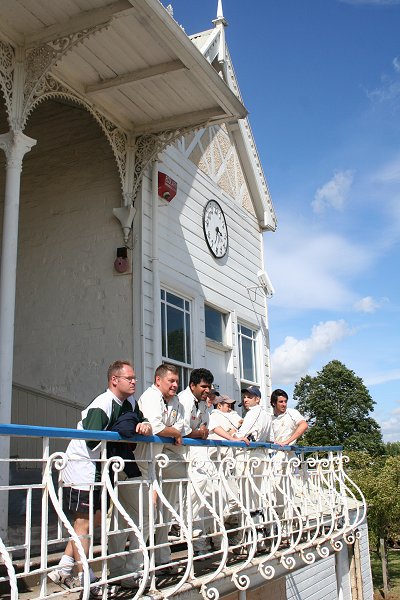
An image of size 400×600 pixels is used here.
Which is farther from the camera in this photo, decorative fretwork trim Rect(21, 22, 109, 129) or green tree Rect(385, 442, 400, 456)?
green tree Rect(385, 442, 400, 456)

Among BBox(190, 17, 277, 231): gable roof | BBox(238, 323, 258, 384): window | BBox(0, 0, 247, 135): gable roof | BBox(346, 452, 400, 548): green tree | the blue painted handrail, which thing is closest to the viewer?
the blue painted handrail

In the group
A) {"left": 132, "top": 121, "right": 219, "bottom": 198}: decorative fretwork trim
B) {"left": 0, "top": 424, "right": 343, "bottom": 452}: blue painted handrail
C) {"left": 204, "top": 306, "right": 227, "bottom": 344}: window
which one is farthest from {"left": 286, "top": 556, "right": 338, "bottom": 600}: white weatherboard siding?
{"left": 132, "top": 121, "right": 219, "bottom": 198}: decorative fretwork trim

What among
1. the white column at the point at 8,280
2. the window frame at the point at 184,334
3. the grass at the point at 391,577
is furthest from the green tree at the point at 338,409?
the white column at the point at 8,280

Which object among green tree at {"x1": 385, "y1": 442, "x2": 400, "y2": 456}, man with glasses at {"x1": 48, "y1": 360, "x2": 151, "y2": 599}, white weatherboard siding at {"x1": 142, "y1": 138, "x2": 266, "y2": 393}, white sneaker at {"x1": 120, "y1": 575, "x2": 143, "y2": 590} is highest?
white weatherboard siding at {"x1": 142, "y1": 138, "x2": 266, "y2": 393}

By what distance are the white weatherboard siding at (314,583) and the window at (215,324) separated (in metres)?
3.73

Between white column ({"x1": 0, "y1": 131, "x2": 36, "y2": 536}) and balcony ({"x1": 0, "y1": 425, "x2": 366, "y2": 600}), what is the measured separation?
0.64 ft

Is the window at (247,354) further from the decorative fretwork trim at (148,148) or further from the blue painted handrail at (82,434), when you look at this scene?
the blue painted handrail at (82,434)

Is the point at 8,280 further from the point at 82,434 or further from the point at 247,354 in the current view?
the point at 247,354

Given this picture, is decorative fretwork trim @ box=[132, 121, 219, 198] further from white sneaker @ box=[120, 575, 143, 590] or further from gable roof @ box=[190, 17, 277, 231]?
white sneaker @ box=[120, 575, 143, 590]

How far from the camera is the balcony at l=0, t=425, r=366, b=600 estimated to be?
10.8 feet

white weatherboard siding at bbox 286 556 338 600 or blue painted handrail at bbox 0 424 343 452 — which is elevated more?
blue painted handrail at bbox 0 424 343 452

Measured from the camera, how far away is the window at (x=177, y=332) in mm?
8383

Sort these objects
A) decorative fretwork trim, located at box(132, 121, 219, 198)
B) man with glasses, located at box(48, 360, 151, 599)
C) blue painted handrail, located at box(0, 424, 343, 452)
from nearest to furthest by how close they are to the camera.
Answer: blue painted handrail, located at box(0, 424, 343, 452), man with glasses, located at box(48, 360, 151, 599), decorative fretwork trim, located at box(132, 121, 219, 198)

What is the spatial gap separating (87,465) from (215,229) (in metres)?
7.08
